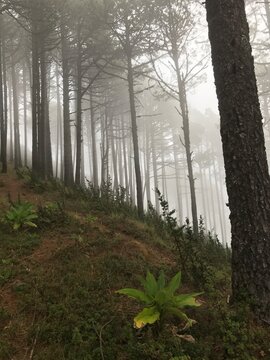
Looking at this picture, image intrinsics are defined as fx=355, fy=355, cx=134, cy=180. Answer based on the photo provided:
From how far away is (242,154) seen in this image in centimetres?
421

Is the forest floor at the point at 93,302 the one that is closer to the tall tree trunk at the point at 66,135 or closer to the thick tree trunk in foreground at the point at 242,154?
the thick tree trunk in foreground at the point at 242,154

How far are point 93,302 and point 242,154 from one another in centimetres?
251

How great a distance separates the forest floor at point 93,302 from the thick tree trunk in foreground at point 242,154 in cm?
42

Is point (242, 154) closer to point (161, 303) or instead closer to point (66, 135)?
point (161, 303)

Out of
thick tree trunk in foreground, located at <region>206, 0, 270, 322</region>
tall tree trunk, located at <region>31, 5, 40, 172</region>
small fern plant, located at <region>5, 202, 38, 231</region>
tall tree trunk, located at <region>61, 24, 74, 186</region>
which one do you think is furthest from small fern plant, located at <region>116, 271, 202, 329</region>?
tall tree trunk, located at <region>31, 5, 40, 172</region>

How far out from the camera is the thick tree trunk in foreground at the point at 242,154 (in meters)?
4.03

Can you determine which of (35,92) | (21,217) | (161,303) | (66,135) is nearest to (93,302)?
(161,303)

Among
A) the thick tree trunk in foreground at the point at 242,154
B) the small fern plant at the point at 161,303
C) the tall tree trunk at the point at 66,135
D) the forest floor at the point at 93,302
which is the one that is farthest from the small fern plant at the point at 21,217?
the tall tree trunk at the point at 66,135

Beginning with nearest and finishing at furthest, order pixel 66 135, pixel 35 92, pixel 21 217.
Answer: pixel 21 217 → pixel 35 92 → pixel 66 135

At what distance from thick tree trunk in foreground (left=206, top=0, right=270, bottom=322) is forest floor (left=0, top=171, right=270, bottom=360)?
0.42 m

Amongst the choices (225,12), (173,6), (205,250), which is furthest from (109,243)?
(173,6)

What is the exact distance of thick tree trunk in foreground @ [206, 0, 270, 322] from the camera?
4.03 metres

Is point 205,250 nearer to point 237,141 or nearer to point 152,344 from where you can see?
point 237,141

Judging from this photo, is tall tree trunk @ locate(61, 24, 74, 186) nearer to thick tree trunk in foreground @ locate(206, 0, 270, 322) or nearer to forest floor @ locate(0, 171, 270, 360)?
forest floor @ locate(0, 171, 270, 360)
